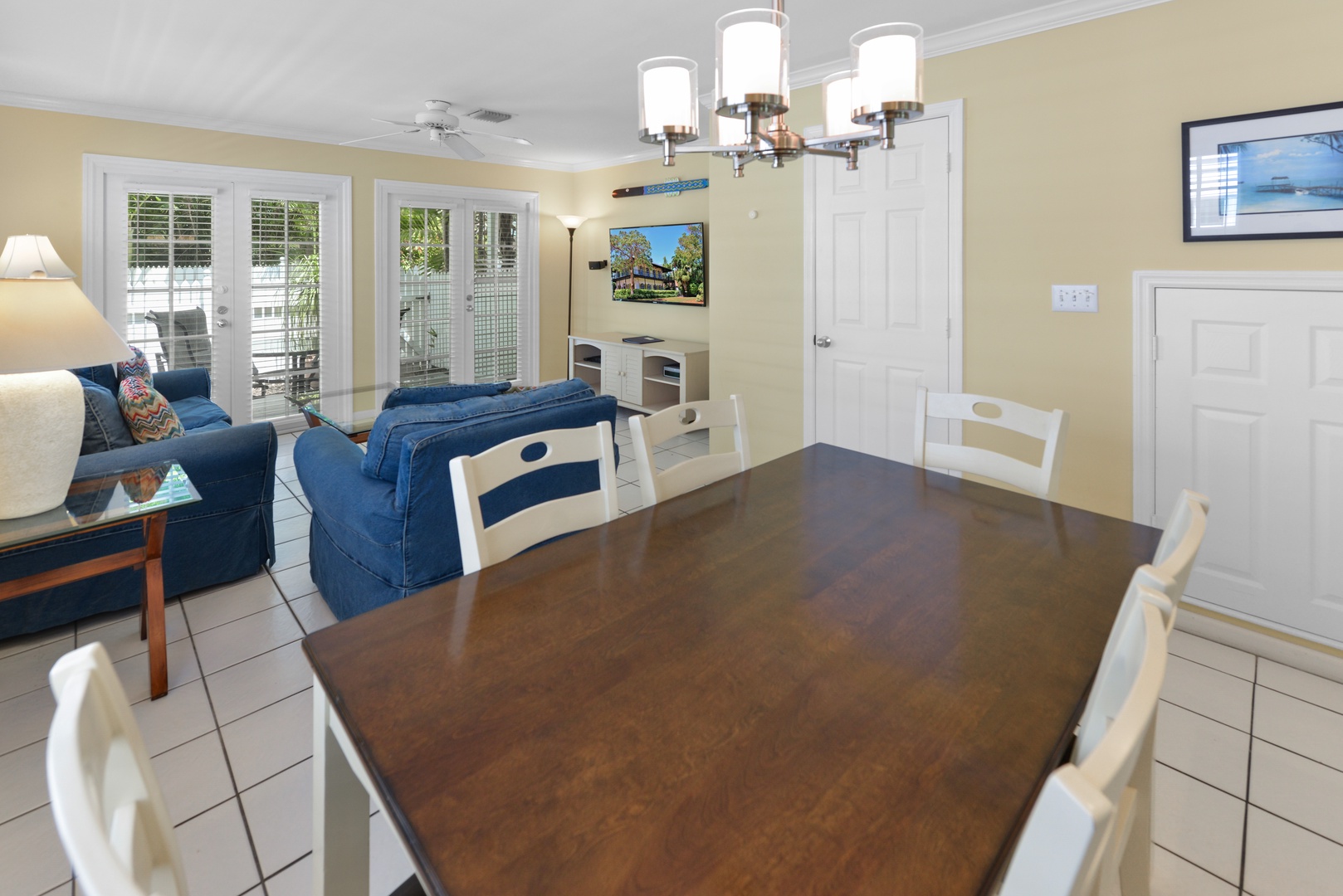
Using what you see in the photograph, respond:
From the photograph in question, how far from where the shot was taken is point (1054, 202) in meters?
2.86

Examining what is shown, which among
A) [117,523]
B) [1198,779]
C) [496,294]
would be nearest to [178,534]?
[117,523]

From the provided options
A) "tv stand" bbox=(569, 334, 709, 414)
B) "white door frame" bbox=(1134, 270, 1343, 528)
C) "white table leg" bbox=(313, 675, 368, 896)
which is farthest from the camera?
"tv stand" bbox=(569, 334, 709, 414)

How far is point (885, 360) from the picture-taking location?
3.49m

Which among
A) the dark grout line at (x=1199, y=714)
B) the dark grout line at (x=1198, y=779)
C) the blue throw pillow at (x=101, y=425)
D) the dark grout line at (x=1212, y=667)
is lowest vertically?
the dark grout line at (x=1198, y=779)

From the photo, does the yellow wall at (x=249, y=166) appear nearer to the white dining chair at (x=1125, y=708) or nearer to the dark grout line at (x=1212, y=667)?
the dark grout line at (x=1212, y=667)

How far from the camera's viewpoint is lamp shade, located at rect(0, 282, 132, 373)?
173cm

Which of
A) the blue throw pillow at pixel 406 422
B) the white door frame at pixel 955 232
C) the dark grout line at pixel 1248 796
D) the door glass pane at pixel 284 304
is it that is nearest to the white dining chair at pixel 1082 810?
the dark grout line at pixel 1248 796

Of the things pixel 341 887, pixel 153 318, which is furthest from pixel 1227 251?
pixel 153 318

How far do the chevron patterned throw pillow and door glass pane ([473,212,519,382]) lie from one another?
361cm

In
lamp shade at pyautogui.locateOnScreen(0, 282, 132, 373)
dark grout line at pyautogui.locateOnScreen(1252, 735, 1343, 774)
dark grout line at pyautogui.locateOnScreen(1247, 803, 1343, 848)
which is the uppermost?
lamp shade at pyautogui.locateOnScreen(0, 282, 132, 373)

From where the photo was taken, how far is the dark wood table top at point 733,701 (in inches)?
27.0

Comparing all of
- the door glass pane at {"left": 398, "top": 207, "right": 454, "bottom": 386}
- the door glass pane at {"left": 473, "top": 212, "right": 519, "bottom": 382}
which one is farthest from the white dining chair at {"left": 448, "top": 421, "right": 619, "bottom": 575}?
the door glass pane at {"left": 473, "top": 212, "right": 519, "bottom": 382}

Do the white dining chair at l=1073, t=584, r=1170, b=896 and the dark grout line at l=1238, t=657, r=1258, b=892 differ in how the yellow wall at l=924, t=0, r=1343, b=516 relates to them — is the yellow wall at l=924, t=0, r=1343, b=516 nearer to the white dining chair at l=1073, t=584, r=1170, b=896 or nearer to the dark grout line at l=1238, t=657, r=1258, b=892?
the dark grout line at l=1238, t=657, r=1258, b=892

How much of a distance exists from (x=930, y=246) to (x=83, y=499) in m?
3.46
